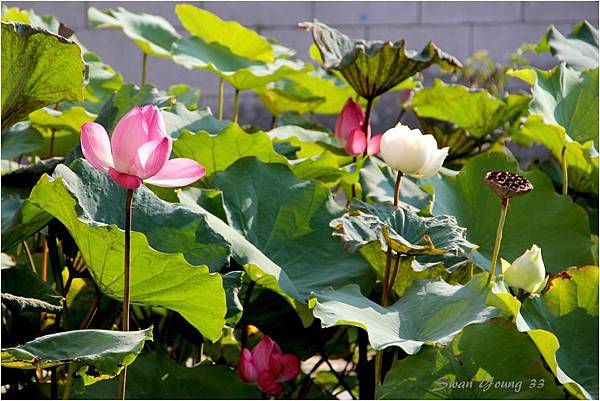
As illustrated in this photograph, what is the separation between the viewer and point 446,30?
4402mm

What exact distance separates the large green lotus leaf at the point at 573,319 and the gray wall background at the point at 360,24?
3.39 meters

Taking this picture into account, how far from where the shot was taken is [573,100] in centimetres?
124

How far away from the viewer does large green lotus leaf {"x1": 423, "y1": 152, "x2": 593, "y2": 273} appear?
1108 millimetres

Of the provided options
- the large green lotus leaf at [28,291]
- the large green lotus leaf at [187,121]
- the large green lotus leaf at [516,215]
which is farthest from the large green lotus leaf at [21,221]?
the large green lotus leaf at [516,215]

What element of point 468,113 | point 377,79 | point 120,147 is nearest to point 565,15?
point 468,113

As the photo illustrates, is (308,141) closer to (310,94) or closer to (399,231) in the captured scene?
(310,94)

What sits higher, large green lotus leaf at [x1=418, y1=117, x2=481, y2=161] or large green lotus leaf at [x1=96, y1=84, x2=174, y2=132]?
large green lotus leaf at [x1=96, y1=84, x2=174, y2=132]

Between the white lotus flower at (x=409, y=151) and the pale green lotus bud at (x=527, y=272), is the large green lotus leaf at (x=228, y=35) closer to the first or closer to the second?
the white lotus flower at (x=409, y=151)

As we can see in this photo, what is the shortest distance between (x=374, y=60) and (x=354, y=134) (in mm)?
94

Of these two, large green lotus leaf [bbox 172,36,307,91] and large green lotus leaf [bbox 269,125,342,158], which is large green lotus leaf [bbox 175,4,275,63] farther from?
large green lotus leaf [bbox 269,125,342,158]

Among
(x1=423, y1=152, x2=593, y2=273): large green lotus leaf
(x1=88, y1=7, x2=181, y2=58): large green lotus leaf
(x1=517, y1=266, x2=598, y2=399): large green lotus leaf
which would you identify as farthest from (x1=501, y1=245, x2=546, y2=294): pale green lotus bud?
(x1=88, y1=7, x2=181, y2=58): large green lotus leaf

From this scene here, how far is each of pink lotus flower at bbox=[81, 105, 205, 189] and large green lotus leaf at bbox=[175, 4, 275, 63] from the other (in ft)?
2.51

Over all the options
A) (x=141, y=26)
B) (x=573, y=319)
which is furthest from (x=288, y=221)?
(x=141, y=26)

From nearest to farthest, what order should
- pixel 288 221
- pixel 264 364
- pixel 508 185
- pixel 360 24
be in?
pixel 508 185, pixel 264 364, pixel 288 221, pixel 360 24
